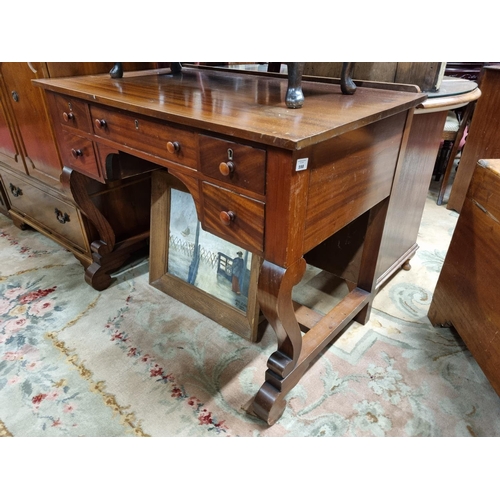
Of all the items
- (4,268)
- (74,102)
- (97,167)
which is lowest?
(4,268)

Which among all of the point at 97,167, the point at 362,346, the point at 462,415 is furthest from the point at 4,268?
the point at 462,415

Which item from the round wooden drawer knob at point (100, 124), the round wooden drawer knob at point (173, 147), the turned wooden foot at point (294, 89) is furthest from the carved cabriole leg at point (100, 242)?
the turned wooden foot at point (294, 89)

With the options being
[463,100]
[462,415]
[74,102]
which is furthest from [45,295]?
[463,100]

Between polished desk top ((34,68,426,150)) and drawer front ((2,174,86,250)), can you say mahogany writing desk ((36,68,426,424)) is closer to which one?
polished desk top ((34,68,426,150))

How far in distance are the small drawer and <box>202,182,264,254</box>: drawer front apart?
0.54 meters

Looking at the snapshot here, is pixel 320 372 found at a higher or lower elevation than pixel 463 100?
lower

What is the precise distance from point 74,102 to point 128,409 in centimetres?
94

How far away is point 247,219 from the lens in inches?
33.9

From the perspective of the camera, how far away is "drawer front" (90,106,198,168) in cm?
92

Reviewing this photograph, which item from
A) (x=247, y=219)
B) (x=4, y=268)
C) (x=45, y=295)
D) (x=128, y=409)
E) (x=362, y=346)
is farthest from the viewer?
(x=4, y=268)

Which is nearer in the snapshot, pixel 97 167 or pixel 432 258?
pixel 97 167

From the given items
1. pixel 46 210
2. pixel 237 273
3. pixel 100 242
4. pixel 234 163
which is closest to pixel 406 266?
pixel 237 273

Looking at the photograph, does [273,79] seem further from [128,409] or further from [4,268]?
[4,268]
